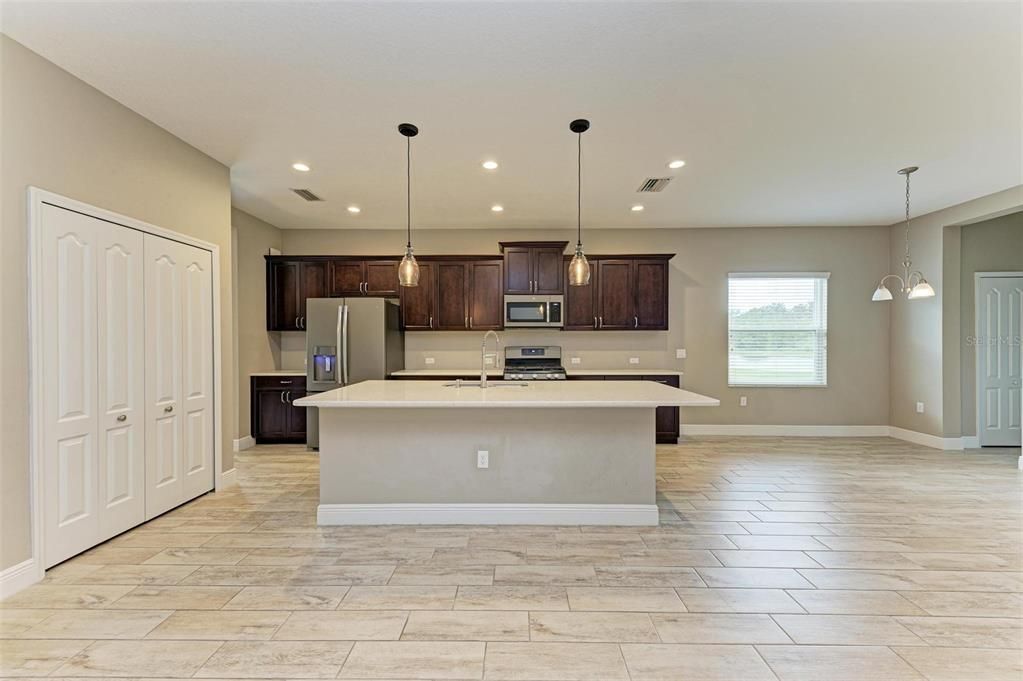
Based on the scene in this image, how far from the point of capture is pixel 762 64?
255cm

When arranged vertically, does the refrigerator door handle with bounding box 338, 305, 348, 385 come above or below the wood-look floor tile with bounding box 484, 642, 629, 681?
above

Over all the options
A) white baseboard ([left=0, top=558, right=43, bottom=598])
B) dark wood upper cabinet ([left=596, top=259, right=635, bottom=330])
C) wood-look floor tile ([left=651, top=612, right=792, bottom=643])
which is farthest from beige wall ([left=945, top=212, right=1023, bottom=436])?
white baseboard ([left=0, top=558, right=43, bottom=598])

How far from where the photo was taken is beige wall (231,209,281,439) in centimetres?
552

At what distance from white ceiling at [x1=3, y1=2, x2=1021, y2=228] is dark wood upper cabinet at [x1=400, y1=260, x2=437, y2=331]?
157 cm

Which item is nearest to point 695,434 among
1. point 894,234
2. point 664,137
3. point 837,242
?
point 837,242

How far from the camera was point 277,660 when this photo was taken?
1.90 m

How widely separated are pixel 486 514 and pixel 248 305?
4153mm

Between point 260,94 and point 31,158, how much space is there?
1203 mm

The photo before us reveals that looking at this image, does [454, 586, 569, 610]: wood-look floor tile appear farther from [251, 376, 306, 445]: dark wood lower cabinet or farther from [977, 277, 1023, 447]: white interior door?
[977, 277, 1023, 447]: white interior door

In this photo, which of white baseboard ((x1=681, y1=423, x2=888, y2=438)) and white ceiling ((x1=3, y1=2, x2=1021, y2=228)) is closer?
white ceiling ((x1=3, y1=2, x2=1021, y2=228))

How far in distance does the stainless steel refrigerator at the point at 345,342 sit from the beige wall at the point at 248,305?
766 mm

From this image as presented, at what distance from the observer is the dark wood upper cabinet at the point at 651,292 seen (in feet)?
19.9

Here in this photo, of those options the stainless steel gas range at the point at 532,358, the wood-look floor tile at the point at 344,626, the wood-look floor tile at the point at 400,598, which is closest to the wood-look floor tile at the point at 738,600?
the wood-look floor tile at the point at 400,598

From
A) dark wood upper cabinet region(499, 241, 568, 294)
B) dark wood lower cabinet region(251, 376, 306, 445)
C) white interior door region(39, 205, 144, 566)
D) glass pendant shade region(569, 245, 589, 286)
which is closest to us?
white interior door region(39, 205, 144, 566)
